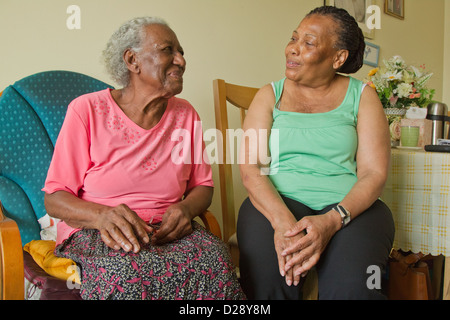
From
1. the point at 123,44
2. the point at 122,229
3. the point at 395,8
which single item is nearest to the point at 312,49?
the point at 123,44

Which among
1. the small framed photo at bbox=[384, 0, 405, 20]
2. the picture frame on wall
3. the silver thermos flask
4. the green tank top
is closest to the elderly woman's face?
the green tank top

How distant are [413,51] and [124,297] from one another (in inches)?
133

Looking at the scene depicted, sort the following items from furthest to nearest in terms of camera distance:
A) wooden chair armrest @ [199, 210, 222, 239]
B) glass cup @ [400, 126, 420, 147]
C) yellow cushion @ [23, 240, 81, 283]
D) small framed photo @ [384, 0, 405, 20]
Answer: small framed photo @ [384, 0, 405, 20]
glass cup @ [400, 126, 420, 147]
wooden chair armrest @ [199, 210, 222, 239]
yellow cushion @ [23, 240, 81, 283]

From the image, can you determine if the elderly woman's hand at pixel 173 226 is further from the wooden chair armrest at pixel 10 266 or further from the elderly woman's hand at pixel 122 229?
the wooden chair armrest at pixel 10 266

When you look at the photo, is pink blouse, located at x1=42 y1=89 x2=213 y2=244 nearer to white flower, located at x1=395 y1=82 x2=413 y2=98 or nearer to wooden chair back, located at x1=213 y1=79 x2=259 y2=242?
wooden chair back, located at x1=213 y1=79 x2=259 y2=242

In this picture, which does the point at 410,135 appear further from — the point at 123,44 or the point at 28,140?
the point at 28,140

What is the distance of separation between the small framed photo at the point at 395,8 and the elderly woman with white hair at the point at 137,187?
2374 millimetres

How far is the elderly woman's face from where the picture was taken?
127 centimetres

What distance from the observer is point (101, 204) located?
1.18 metres

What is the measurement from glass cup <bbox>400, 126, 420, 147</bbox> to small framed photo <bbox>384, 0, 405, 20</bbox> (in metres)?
1.66

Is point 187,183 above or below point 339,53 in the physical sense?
below
